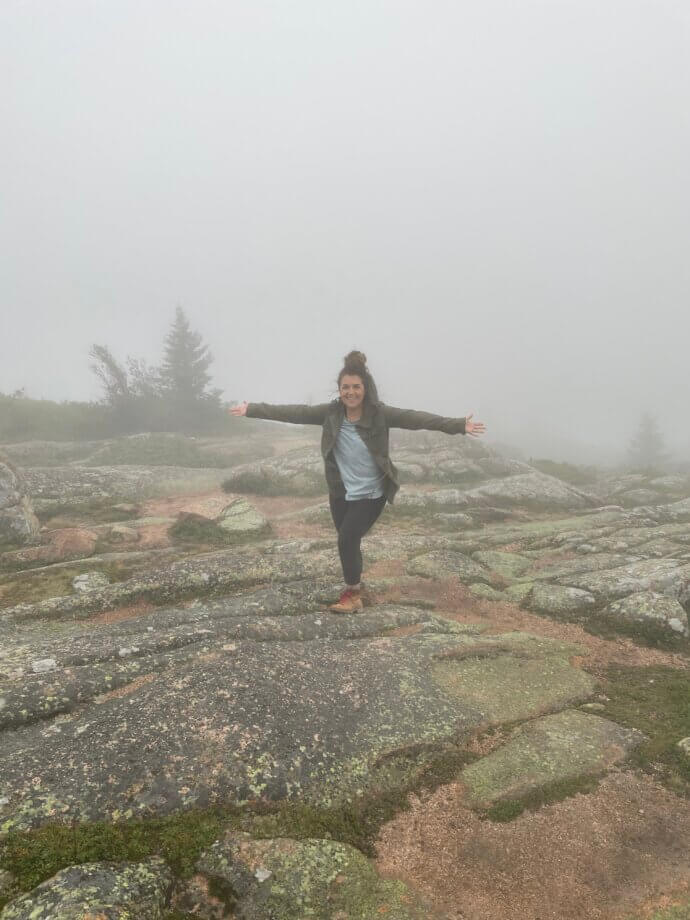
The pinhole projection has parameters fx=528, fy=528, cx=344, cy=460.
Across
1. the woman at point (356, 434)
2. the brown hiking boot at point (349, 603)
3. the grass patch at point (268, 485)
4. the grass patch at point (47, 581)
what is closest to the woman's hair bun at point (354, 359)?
the woman at point (356, 434)

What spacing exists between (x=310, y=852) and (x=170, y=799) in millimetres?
1591

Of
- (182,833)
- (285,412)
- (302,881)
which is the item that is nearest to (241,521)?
(285,412)

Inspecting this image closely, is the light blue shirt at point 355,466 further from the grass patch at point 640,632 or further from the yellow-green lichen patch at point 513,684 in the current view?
the grass patch at point 640,632

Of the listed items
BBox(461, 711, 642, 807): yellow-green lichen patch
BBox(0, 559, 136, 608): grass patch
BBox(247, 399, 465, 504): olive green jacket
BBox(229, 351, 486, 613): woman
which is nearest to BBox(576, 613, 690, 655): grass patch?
BBox(461, 711, 642, 807): yellow-green lichen patch

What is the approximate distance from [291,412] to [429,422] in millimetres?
2790

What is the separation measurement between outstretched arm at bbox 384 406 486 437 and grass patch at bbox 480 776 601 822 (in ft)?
18.1

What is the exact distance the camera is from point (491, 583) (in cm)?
1410

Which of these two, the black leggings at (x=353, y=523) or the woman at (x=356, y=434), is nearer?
the woman at (x=356, y=434)

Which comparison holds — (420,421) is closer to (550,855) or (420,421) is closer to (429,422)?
(429,422)

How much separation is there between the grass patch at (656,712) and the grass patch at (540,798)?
36.6 inches

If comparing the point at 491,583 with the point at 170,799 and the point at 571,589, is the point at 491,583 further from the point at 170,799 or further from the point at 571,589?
the point at 170,799

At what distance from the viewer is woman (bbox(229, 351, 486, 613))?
9.88 metres

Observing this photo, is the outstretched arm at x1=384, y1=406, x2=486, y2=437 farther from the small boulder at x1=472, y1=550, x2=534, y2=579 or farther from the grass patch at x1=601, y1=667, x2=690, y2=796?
the small boulder at x1=472, y1=550, x2=534, y2=579

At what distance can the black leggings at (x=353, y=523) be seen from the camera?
1034 cm
